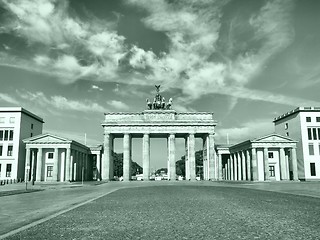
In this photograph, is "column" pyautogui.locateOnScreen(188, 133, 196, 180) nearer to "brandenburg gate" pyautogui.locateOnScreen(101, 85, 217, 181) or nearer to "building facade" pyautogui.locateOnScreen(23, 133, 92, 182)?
"brandenburg gate" pyautogui.locateOnScreen(101, 85, 217, 181)

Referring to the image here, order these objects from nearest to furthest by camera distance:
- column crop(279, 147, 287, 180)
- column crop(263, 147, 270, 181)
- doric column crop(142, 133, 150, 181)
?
column crop(263, 147, 270, 181)
column crop(279, 147, 287, 180)
doric column crop(142, 133, 150, 181)

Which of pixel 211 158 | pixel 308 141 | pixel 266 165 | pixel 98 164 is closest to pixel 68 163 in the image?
pixel 98 164

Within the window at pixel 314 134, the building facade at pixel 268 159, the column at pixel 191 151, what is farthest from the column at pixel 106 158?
the window at pixel 314 134

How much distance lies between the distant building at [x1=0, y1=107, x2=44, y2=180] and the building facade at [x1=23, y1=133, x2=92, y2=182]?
2.70 m

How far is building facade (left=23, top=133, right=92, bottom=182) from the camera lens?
2955 inches

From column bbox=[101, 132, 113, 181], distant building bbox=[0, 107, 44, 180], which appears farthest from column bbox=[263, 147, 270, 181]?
distant building bbox=[0, 107, 44, 180]

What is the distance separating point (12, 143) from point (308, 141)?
238 ft

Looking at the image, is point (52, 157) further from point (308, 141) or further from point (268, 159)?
point (308, 141)

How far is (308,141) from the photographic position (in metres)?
80.1

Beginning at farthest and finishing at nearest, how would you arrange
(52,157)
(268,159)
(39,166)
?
(268,159), (52,157), (39,166)

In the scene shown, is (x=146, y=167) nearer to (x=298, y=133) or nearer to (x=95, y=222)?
(x=298, y=133)

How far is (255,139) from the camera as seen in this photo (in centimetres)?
7650

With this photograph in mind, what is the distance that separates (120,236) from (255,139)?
7179 cm

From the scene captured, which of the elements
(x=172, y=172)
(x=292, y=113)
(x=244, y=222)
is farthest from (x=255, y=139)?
(x=244, y=222)
